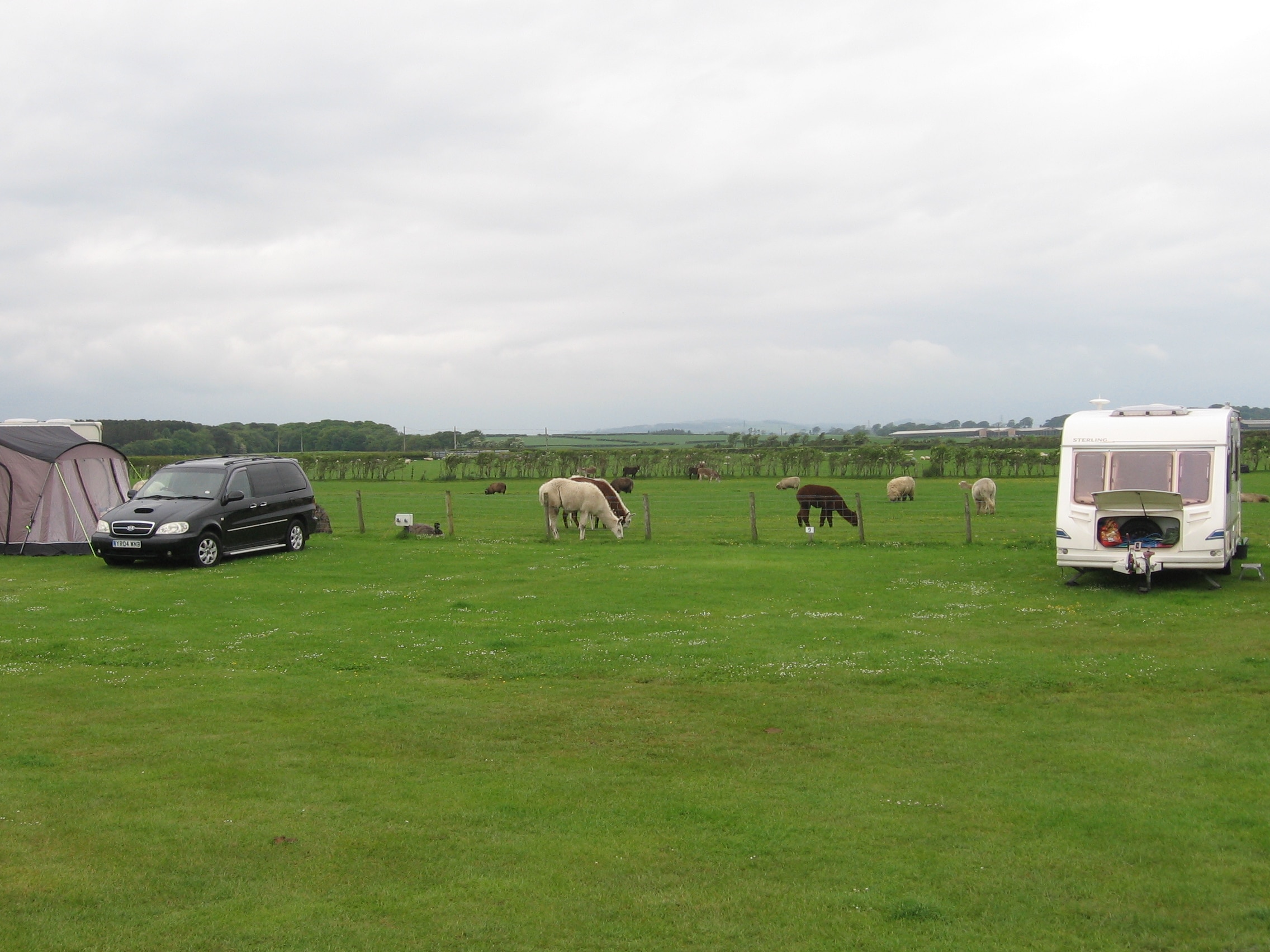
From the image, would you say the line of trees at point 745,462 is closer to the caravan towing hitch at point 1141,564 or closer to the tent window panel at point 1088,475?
the tent window panel at point 1088,475

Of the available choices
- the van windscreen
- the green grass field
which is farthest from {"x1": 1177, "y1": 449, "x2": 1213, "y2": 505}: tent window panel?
the van windscreen

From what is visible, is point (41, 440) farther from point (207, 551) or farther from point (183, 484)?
point (207, 551)

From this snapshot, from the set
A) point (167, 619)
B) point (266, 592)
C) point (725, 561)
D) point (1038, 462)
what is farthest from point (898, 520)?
point (1038, 462)

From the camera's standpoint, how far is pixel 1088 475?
52.5 feet

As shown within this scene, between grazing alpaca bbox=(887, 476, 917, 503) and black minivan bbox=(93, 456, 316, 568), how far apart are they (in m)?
24.0

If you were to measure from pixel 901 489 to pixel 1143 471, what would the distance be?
77.6ft

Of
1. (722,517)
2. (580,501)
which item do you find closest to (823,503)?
(722,517)

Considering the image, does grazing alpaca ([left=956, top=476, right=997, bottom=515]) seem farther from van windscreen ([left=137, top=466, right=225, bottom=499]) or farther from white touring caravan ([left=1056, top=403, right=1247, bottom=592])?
van windscreen ([left=137, top=466, right=225, bottom=499])

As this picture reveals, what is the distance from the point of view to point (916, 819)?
5875 mm

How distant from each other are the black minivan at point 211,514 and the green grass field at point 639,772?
4146 millimetres

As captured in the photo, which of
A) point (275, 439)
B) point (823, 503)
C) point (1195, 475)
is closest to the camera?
point (1195, 475)

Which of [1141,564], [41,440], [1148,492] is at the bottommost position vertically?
[1141,564]

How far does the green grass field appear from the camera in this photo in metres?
4.72

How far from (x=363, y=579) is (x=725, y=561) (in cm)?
684
